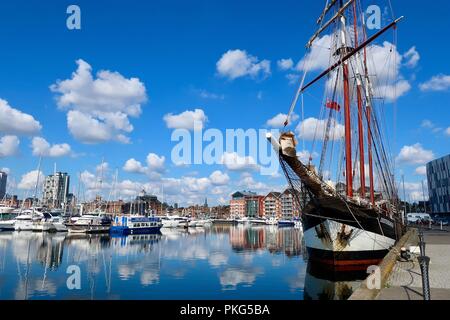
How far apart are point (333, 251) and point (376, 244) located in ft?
10.7

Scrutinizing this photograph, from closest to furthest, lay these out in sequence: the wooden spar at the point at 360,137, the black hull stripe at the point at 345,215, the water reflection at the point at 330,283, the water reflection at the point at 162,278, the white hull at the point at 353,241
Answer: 1. the water reflection at the point at 330,283
2. the water reflection at the point at 162,278
3. the black hull stripe at the point at 345,215
4. the white hull at the point at 353,241
5. the wooden spar at the point at 360,137

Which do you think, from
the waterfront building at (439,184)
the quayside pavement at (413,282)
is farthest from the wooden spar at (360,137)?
the waterfront building at (439,184)

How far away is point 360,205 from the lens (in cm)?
2455

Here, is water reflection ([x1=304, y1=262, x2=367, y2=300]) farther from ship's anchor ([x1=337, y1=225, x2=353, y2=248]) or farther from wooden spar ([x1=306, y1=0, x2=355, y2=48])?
wooden spar ([x1=306, y1=0, x2=355, y2=48])

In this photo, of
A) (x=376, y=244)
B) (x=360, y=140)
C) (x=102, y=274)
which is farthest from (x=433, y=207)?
(x=102, y=274)

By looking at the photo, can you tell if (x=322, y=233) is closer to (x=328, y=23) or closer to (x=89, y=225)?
(x=328, y=23)

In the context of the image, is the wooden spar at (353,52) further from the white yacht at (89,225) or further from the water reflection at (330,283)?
the white yacht at (89,225)

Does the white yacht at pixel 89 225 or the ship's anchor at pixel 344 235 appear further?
the white yacht at pixel 89 225

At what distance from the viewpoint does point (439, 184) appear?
10881 cm

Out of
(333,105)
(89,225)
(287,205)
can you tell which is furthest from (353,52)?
(287,205)

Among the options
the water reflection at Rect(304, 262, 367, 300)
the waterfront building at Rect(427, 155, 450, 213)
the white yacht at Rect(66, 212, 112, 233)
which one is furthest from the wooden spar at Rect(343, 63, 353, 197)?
the waterfront building at Rect(427, 155, 450, 213)

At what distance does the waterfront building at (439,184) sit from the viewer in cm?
10393

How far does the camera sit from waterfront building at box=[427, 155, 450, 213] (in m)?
104
